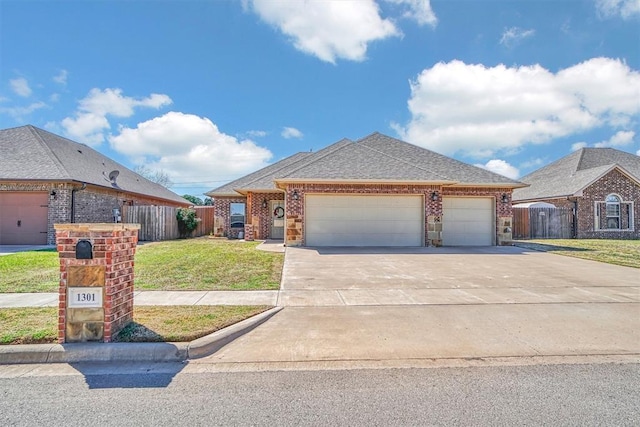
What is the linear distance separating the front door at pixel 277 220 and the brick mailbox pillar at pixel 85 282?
14.5 m

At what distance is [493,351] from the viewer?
4137mm

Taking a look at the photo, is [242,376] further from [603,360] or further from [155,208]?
[155,208]

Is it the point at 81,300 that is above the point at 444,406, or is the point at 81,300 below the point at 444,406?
above

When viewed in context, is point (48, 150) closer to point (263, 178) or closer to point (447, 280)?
point (263, 178)

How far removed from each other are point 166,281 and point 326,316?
4125 millimetres

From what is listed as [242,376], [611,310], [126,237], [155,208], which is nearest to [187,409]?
[242,376]

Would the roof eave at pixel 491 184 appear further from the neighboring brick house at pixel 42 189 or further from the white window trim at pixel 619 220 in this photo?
the neighboring brick house at pixel 42 189

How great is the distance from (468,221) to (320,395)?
47.4 feet

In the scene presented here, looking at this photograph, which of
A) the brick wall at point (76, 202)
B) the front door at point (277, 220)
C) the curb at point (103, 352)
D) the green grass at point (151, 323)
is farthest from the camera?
the front door at point (277, 220)

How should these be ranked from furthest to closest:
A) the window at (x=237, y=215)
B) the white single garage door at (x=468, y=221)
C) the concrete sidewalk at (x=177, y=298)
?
the window at (x=237, y=215), the white single garage door at (x=468, y=221), the concrete sidewalk at (x=177, y=298)

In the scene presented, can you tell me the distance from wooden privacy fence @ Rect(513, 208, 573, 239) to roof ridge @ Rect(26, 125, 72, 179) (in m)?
23.4

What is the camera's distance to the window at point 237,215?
20500 millimetres

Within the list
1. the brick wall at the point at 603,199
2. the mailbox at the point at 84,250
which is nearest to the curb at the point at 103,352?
the mailbox at the point at 84,250

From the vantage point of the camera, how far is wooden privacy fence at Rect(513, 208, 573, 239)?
2039cm
